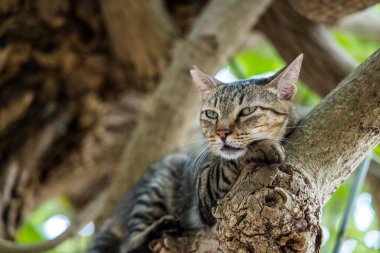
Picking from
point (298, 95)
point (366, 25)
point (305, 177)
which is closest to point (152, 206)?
point (305, 177)

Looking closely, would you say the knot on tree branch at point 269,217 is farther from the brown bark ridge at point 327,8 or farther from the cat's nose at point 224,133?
the brown bark ridge at point 327,8

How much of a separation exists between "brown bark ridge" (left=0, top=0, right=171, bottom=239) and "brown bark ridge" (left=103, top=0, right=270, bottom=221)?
0.55 meters

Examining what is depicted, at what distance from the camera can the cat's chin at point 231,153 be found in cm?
221

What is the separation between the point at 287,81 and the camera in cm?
236

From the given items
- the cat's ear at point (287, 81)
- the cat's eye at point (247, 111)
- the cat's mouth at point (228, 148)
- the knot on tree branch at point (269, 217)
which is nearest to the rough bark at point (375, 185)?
the cat's ear at point (287, 81)

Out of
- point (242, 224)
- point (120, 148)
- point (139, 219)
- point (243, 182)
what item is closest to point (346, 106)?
point (243, 182)

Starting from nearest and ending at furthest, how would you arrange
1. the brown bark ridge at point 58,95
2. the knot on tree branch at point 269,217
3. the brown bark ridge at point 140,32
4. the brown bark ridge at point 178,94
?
the knot on tree branch at point 269,217, the brown bark ridge at point 178,94, the brown bark ridge at point 58,95, the brown bark ridge at point 140,32

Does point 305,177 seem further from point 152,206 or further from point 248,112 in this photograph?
point 152,206

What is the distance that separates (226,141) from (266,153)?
31cm

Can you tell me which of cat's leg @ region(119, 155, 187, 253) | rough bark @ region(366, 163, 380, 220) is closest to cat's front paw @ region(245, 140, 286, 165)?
cat's leg @ region(119, 155, 187, 253)

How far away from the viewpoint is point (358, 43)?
5027 millimetres

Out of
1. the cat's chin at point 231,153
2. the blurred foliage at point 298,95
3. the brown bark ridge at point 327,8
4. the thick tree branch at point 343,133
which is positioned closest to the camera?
the thick tree branch at point 343,133

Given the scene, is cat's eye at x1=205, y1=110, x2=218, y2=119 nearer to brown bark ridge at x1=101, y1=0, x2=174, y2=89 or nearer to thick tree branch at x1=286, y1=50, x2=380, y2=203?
thick tree branch at x1=286, y1=50, x2=380, y2=203

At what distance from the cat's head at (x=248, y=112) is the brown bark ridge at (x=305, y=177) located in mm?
201
